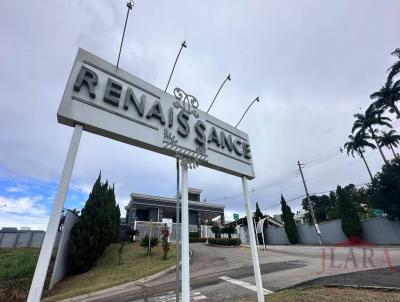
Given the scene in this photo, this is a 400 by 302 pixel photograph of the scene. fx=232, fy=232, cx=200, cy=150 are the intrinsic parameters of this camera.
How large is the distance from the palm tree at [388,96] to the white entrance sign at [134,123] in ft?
96.7

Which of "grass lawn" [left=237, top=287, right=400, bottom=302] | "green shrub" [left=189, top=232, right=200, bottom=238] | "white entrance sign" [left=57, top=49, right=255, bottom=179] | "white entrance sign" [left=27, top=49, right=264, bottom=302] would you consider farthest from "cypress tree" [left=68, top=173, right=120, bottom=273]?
"green shrub" [left=189, top=232, right=200, bottom=238]

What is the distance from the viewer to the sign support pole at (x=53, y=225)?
93.8 inches

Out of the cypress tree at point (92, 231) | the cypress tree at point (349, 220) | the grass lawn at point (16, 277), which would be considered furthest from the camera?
the cypress tree at point (349, 220)

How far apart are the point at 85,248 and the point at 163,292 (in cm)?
673

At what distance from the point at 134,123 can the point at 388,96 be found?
3216 cm

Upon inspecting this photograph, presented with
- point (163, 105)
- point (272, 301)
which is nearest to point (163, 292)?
Result: point (272, 301)

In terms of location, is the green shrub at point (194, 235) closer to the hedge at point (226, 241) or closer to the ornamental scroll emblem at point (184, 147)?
the hedge at point (226, 241)

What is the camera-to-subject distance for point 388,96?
26.2 meters

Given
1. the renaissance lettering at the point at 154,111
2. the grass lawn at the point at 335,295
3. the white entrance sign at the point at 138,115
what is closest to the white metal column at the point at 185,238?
the white entrance sign at the point at 138,115

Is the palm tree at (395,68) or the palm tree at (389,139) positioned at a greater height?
the palm tree at (395,68)

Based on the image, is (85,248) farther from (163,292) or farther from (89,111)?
(89,111)

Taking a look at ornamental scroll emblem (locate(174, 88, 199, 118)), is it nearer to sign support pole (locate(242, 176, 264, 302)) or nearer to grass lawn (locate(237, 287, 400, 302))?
sign support pole (locate(242, 176, 264, 302))

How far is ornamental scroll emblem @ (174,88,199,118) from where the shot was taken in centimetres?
458

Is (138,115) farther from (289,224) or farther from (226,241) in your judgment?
(289,224)
